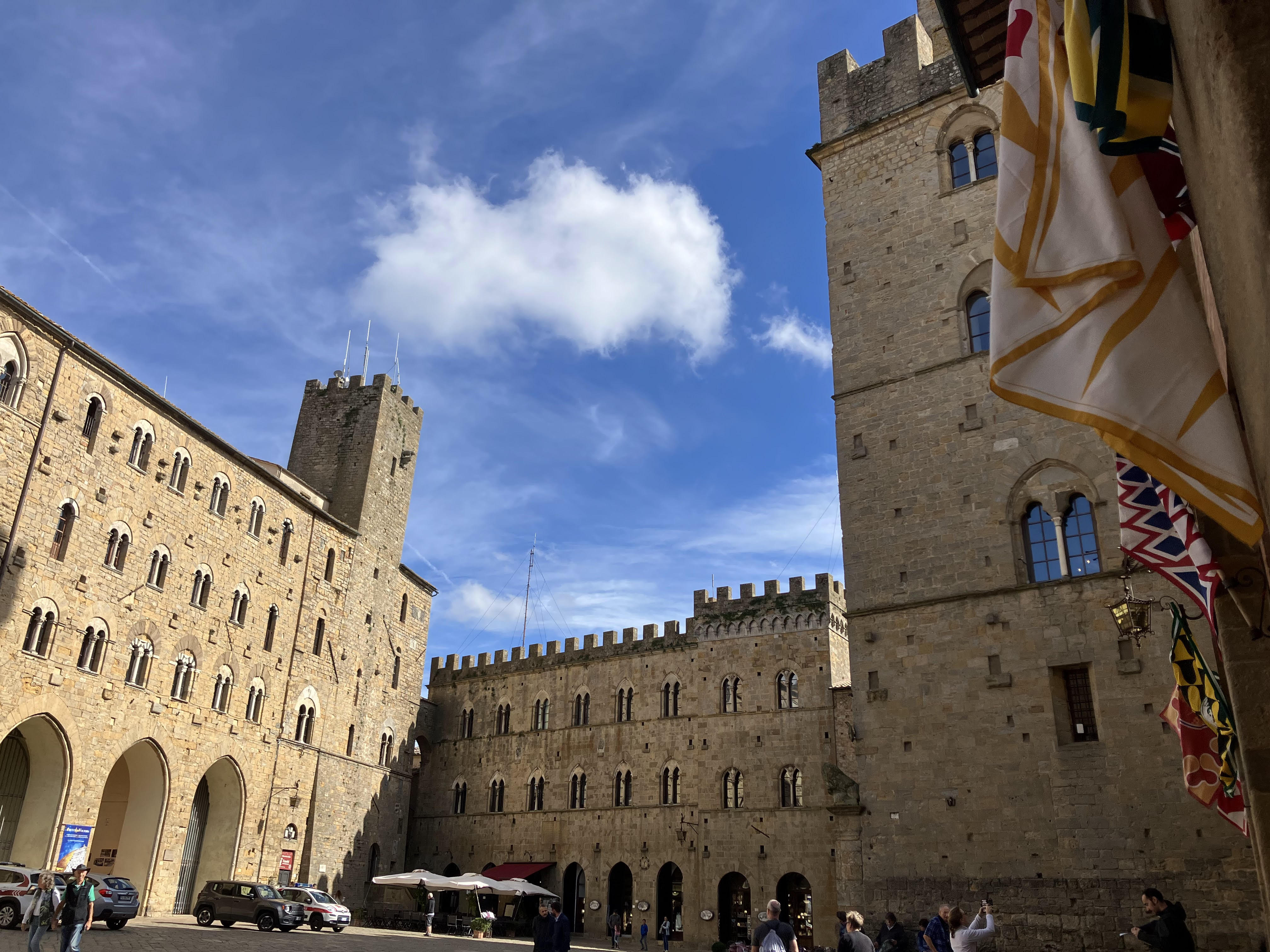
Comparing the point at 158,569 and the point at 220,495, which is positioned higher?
the point at 220,495

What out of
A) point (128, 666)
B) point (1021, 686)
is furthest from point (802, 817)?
point (128, 666)

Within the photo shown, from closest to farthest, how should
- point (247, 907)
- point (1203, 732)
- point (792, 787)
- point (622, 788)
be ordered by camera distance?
1. point (1203, 732)
2. point (247, 907)
3. point (792, 787)
4. point (622, 788)

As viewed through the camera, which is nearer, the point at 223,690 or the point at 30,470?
the point at 30,470

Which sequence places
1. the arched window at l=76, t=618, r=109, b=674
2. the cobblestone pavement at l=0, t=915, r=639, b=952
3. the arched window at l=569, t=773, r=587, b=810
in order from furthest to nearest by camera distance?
the arched window at l=569, t=773, r=587, b=810 → the arched window at l=76, t=618, r=109, b=674 → the cobblestone pavement at l=0, t=915, r=639, b=952

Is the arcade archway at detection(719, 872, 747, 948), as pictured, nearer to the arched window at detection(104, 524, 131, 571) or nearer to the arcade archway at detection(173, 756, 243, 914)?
the arcade archway at detection(173, 756, 243, 914)

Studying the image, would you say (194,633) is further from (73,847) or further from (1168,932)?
(1168,932)

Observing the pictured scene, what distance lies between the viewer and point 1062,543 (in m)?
14.6

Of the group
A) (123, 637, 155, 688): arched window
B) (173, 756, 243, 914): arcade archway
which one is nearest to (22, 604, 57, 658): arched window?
(123, 637, 155, 688): arched window

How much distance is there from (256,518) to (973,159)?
21.6 m

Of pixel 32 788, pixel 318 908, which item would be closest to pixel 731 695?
pixel 318 908

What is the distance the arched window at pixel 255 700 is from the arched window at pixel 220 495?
5043 mm

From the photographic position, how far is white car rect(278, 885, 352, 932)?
22641mm

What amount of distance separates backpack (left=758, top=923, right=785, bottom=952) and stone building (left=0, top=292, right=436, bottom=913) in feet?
59.6

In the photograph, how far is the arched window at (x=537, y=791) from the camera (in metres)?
34.3
